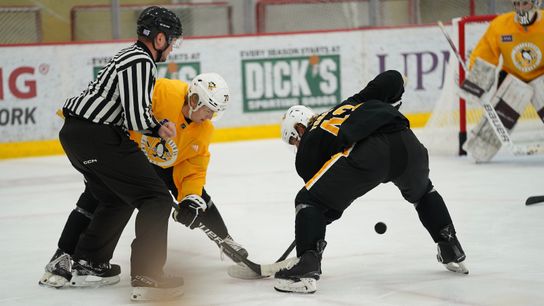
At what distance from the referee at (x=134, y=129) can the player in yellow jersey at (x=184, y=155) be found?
21cm

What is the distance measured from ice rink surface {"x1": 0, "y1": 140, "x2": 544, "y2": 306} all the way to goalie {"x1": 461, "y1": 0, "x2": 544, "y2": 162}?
0.37 metres

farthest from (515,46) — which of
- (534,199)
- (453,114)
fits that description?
(534,199)

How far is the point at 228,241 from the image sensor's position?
13.0ft

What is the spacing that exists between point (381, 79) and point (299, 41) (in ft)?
18.7

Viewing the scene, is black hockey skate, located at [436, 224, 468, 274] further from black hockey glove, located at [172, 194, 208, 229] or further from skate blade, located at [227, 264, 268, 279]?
black hockey glove, located at [172, 194, 208, 229]

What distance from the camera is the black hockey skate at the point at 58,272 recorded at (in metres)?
3.73

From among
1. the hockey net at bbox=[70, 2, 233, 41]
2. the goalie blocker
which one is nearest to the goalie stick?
the goalie blocker

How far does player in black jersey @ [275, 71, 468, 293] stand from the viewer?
3479 mm

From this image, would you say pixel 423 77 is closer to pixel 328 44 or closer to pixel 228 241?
pixel 328 44

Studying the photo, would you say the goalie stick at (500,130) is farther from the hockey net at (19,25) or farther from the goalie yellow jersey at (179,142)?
the goalie yellow jersey at (179,142)

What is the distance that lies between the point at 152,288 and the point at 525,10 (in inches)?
167

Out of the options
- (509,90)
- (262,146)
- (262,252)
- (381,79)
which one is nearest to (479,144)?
(509,90)

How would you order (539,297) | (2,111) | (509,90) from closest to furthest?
(539,297) < (509,90) < (2,111)

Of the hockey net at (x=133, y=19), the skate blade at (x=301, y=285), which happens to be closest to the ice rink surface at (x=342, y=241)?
the skate blade at (x=301, y=285)
